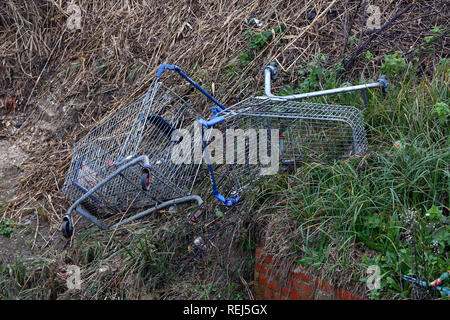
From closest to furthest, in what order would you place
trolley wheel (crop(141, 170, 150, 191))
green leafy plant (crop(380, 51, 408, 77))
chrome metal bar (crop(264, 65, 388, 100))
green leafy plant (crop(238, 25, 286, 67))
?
trolley wheel (crop(141, 170, 150, 191)) < chrome metal bar (crop(264, 65, 388, 100)) < green leafy plant (crop(380, 51, 408, 77)) < green leafy plant (crop(238, 25, 286, 67))

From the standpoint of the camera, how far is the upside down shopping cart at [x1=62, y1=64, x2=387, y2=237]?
3.63m

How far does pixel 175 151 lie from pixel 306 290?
1.79 metres

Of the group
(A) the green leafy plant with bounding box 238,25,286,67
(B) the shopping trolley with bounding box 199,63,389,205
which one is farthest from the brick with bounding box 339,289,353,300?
→ (A) the green leafy plant with bounding box 238,25,286,67

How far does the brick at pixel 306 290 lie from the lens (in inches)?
117

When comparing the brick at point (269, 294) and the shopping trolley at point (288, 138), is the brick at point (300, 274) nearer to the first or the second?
the brick at point (269, 294)

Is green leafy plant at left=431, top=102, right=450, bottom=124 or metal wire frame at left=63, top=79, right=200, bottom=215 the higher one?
green leafy plant at left=431, top=102, right=450, bottom=124

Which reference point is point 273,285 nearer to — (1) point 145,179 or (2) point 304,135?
(1) point 145,179

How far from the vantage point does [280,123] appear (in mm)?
3820

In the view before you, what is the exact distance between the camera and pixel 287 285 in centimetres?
310

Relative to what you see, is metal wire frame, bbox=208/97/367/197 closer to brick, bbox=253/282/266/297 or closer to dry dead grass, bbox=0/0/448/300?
brick, bbox=253/282/266/297

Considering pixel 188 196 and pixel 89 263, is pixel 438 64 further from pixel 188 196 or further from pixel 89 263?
pixel 89 263

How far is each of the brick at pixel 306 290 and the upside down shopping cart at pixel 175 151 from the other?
1008 mm

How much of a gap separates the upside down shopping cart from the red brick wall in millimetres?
759

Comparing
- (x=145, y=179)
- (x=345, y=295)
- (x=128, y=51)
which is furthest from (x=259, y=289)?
(x=128, y=51)
